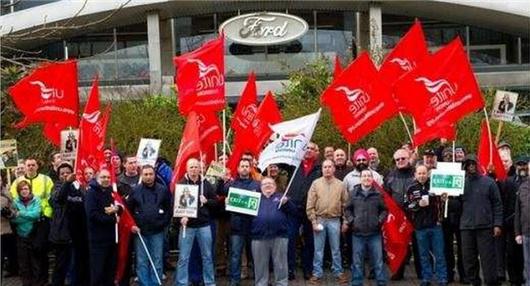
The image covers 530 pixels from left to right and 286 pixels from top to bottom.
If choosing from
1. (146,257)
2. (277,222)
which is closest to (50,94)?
(146,257)

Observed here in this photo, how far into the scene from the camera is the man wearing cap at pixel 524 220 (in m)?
11.9

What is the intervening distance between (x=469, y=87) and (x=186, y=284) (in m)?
4.66

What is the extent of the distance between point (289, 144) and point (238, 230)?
134 centimetres

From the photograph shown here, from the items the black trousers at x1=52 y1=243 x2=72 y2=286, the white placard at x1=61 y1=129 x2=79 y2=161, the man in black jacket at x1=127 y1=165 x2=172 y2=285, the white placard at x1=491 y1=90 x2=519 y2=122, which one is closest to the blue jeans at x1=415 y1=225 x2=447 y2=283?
the white placard at x1=491 y1=90 x2=519 y2=122

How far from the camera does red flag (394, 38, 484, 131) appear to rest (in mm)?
13336

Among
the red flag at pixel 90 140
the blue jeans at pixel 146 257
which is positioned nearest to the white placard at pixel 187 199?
the blue jeans at pixel 146 257

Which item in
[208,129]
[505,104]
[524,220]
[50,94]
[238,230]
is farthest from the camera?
[505,104]

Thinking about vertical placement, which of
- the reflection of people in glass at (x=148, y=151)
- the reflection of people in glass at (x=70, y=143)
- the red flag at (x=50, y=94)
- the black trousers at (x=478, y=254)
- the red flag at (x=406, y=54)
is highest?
the red flag at (x=406, y=54)

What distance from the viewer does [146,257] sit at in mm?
12516

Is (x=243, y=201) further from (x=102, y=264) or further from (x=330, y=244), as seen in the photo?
(x=102, y=264)

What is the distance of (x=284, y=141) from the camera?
12.8 m

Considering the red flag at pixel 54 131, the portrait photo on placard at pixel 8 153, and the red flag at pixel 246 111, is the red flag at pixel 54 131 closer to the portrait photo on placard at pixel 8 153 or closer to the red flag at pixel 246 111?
the portrait photo on placard at pixel 8 153

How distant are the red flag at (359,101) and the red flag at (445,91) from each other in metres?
0.53

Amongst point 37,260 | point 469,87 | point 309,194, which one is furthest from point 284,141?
point 37,260
